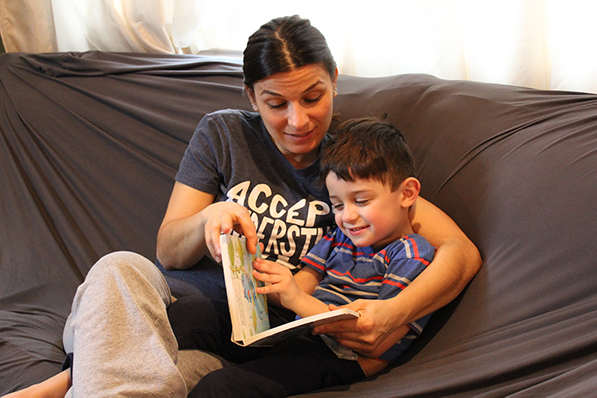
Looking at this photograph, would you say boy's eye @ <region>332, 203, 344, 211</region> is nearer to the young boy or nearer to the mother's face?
the young boy

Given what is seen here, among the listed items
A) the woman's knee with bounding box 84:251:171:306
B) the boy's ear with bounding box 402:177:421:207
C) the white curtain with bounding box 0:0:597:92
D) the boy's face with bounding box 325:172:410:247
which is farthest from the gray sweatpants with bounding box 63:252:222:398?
the white curtain with bounding box 0:0:597:92

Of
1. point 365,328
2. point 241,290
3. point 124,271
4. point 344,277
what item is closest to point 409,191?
point 344,277

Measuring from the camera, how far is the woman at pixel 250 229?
2.62ft

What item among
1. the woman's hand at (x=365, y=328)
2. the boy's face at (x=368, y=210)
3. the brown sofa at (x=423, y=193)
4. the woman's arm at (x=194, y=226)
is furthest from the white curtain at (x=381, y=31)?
the woman's hand at (x=365, y=328)

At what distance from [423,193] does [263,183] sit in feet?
1.33

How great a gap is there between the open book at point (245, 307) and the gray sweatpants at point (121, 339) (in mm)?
125

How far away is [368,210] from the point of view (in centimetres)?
104

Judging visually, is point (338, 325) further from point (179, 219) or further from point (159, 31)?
point (159, 31)

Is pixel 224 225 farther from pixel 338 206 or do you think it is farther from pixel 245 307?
pixel 338 206

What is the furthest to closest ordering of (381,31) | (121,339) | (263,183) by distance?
(381,31) < (263,183) < (121,339)

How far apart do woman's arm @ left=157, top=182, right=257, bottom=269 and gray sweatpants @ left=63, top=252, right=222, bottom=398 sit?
0.16 m

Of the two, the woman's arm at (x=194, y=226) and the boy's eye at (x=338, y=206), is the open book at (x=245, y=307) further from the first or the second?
the boy's eye at (x=338, y=206)

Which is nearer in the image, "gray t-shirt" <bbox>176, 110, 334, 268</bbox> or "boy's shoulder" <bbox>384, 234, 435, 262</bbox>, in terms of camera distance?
"boy's shoulder" <bbox>384, 234, 435, 262</bbox>

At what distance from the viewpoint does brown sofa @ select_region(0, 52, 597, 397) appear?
2.83 feet
